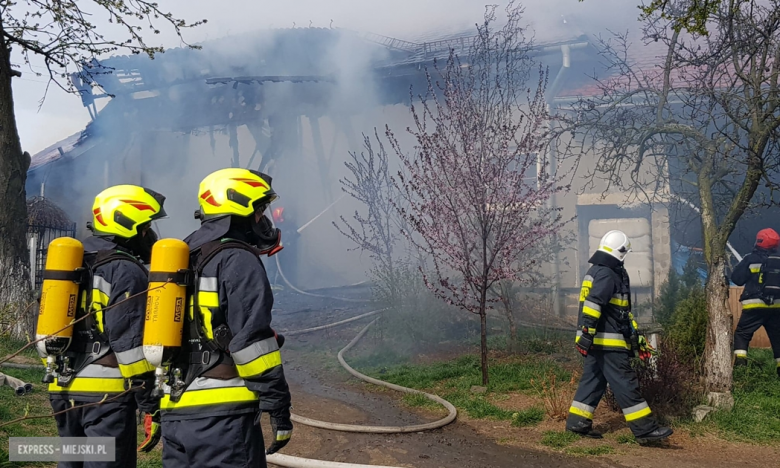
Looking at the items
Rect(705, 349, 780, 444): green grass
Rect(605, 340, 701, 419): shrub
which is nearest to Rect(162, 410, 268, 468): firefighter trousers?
Rect(605, 340, 701, 419): shrub

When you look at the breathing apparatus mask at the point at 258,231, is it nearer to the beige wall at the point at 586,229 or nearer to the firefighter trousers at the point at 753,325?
the firefighter trousers at the point at 753,325

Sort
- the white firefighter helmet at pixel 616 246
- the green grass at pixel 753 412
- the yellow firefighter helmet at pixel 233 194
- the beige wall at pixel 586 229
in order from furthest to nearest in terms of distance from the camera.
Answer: the beige wall at pixel 586 229
the white firefighter helmet at pixel 616 246
the green grass at pixel 753 412
the yellow firefighter helmet at pixel 233 194

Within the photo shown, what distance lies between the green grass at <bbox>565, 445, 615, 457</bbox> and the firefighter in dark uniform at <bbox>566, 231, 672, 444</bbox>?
0.26 m

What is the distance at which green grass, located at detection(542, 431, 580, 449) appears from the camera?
543 cm

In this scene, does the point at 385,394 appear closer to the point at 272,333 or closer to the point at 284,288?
the point at 272,333

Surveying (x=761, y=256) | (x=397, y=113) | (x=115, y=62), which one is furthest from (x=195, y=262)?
(x=115, y=62)

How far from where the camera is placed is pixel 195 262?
3.06 m

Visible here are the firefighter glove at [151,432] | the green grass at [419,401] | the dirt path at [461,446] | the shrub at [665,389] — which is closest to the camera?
the firefighter glove at [151,432]

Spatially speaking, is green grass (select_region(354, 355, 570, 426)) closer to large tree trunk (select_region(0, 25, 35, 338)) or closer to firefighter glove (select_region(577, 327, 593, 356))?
firefighter glove (select_region(577, 327, 593, 356))

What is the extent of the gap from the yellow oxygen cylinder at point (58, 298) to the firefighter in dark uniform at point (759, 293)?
7347 millimetres

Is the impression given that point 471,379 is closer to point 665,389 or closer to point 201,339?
point 665,389

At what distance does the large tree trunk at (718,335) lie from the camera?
6125 millimetres

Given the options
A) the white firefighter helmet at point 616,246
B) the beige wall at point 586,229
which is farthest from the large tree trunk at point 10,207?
the beige wall at point 586,229

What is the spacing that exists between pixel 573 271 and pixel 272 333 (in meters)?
12.1
